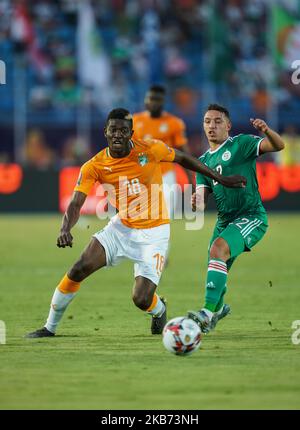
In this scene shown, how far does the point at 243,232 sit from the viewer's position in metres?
9.27

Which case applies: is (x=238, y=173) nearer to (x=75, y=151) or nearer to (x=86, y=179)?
(x=86, y=179)

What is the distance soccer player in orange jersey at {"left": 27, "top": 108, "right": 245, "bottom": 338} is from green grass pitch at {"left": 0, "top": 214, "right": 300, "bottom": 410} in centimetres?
41

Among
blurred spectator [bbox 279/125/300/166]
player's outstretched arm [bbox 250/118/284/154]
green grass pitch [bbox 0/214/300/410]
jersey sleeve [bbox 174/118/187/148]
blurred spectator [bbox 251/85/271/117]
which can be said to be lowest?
green grass pitch [bbox 0/214/300/410]

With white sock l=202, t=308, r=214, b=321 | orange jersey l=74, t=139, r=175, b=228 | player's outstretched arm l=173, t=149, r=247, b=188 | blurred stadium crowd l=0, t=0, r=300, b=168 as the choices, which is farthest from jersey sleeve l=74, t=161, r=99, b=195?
blurred stadium crowd l=0, t=0, r=300, b=168

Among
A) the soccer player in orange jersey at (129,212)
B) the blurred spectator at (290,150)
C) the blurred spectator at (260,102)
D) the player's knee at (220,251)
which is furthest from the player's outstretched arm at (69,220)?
the blurred spectator at (260,102)

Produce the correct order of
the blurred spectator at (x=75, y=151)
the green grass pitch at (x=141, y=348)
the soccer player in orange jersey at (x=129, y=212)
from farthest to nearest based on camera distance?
the blurred spectator at (x=75, y=151) → the soccer player in orange jersey at (x=129, y=212) → the green grass pitch at (x=141, y=348)

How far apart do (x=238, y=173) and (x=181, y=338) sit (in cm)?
217

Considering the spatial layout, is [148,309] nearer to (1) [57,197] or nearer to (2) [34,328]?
(2) [34,328]

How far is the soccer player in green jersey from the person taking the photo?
919 cm

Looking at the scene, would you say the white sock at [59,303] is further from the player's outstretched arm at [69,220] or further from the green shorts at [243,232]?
the green shorts at [243,232]

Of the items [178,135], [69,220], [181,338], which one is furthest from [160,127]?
[181,338]

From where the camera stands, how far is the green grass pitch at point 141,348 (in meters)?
6.59

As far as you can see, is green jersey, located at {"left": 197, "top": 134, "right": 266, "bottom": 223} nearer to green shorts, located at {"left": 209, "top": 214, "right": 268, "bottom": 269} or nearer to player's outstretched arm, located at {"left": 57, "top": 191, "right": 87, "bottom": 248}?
green shorts, located at {"left": 209, "top": 214, "right": 268, "bottom": 269}

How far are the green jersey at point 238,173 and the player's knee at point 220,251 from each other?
0.52 meters
